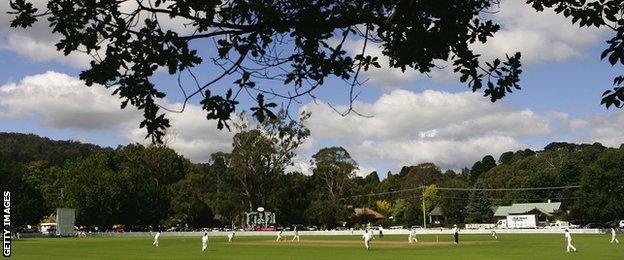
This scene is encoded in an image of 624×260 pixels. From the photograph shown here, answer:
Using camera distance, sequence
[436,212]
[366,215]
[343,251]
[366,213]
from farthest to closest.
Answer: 1. [436,212]
2. [366,213]
3. [366,215]
4. [343,251]

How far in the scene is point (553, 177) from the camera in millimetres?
136000

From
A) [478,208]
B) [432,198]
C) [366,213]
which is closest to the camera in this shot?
[478,208]

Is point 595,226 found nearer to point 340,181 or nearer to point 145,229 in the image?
point 340,181

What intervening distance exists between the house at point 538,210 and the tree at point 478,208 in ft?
5.82

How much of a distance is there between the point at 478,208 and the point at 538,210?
33.1 ft

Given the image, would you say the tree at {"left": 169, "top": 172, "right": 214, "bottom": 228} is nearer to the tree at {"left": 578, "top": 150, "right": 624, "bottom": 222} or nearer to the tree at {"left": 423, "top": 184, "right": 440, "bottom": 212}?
the tree at {"left": 423, "top": 184, "right": 440, "bottom": 212}

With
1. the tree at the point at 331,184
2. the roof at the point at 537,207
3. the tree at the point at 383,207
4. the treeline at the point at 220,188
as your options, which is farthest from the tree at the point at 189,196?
the roof at the point at 537,207

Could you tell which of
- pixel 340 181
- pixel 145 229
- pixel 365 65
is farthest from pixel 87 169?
pixel 365 65

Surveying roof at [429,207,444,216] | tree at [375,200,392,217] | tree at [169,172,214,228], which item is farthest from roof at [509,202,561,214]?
tree at [169,172,214,228]

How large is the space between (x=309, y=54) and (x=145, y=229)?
106770 millimetres

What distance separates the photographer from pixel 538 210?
127m

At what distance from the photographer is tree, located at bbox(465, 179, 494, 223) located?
129 m

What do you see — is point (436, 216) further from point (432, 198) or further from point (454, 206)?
point (454, 206)

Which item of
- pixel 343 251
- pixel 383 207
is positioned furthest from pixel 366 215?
pixel 343 251
